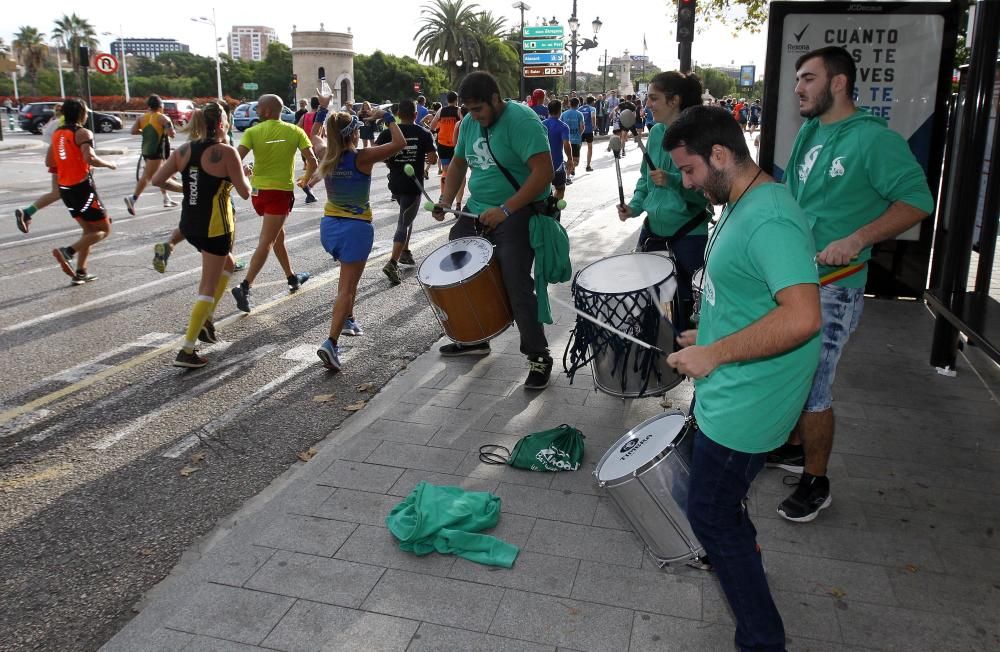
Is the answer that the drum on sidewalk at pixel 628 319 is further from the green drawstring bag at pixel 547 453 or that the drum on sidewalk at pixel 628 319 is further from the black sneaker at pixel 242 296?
the black sneaker at pixel 242 296

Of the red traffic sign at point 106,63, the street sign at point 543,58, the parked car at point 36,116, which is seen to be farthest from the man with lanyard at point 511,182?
the street sign at point 543,58

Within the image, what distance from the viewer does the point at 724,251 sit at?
95.7 inches

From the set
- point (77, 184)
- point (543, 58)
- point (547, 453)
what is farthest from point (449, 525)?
point (543, 58)

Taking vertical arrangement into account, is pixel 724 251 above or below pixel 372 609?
above

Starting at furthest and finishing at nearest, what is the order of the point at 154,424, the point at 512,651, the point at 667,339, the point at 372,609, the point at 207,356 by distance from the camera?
the point at 207,356 < the point at 154,424 < the point at 667,339 < the point at 372,609 < the point at 512,651

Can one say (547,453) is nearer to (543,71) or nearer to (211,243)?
(211,243)

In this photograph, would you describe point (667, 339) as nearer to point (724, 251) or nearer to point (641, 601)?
point (641, 601)

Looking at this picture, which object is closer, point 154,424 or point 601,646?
point 601,646

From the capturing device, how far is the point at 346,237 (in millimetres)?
6141

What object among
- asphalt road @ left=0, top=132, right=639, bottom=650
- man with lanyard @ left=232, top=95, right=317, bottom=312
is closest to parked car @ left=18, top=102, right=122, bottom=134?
asphalt road @ left=0, top=132, right=639, bottom=650

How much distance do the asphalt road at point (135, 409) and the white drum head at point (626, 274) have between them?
6.27ft

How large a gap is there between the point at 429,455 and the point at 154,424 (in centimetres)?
189

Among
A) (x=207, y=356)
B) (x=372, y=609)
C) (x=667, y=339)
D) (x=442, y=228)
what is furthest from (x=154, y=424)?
(x=442, y=228)

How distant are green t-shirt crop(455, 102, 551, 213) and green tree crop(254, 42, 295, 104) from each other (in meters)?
67.9
